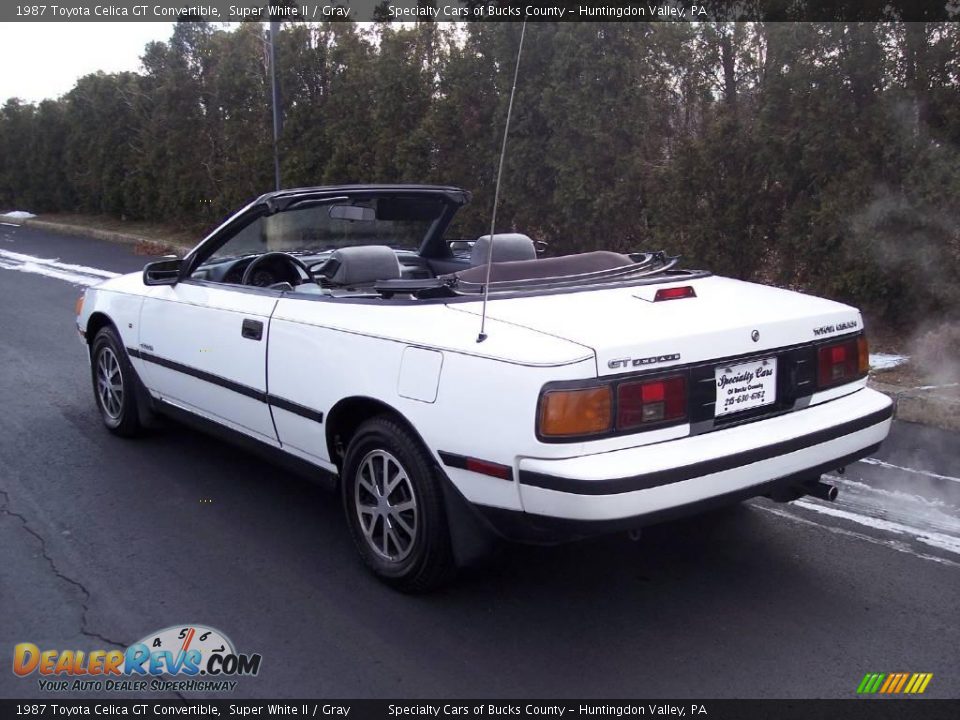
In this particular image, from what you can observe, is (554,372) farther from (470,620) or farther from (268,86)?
(268,86)

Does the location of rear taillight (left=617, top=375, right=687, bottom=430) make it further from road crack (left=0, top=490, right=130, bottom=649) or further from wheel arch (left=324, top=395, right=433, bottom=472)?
road crack (left=0, top=490, right=130, bottom=649)

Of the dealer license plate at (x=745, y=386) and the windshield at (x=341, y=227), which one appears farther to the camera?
the windshield at (x=341, y=227)

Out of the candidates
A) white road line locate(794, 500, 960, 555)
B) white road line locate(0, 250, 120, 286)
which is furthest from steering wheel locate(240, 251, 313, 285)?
white road line locate(0, 250, 120, 286)

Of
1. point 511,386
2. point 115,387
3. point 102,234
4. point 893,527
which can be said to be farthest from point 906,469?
point 102,234

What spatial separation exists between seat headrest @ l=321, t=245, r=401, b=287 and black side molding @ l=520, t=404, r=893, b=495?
160 cm

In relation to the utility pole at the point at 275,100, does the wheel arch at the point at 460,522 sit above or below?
below

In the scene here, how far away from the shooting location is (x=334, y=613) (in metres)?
3.57

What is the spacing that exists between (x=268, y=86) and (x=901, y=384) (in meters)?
13.2

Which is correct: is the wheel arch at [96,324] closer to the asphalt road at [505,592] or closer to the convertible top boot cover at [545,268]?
the asphalt road at [505,592]

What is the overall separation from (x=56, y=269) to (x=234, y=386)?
10676 millimetres

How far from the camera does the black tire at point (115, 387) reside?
5527 mm

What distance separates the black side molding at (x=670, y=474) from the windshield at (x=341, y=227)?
7.54ft

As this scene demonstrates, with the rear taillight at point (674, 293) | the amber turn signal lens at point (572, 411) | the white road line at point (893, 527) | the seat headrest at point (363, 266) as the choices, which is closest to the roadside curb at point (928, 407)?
the white road line at point (893, 527)

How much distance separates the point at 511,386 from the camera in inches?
123
